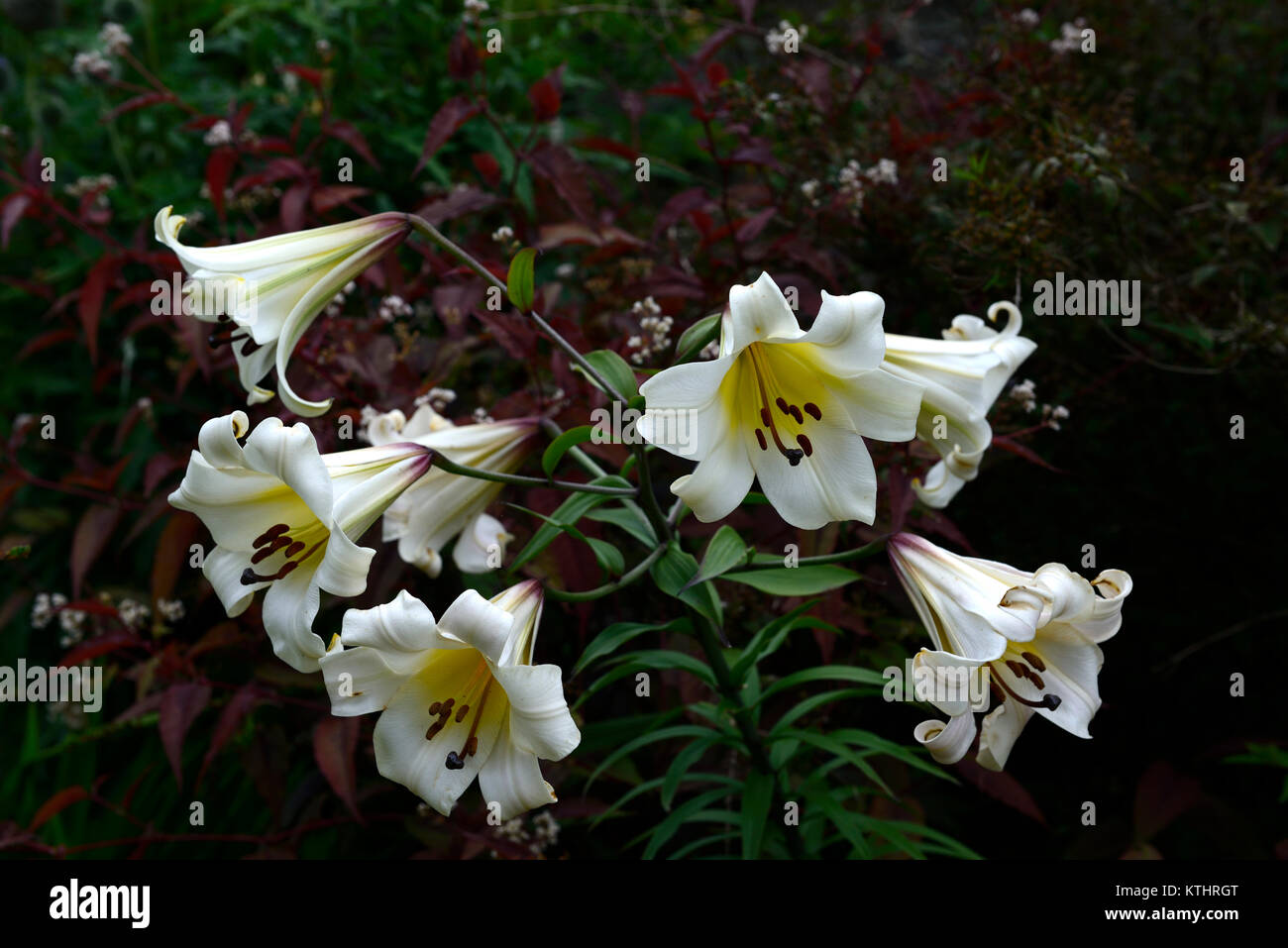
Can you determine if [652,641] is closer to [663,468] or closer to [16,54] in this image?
[663,468]

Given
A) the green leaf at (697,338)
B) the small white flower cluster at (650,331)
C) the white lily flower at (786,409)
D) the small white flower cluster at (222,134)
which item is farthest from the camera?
the small white flower cluster at (222,134)

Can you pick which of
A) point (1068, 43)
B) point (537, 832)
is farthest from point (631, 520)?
point (1068, 43)

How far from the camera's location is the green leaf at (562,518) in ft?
4.19

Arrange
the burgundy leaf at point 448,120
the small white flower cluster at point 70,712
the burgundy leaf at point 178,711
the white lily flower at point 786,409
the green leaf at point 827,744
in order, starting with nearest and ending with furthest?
the white lily flower at point 786,409 < the green leaf at point 827,744 < the burgundy leaf at point 178,711 < the burgundy leaf at point 448,120 < the small white flower cluster at point 70,712

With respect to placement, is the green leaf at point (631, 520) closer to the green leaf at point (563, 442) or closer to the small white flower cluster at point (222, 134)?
the green leaf at point (563, 442)

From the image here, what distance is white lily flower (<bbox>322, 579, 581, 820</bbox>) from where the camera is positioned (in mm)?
1102

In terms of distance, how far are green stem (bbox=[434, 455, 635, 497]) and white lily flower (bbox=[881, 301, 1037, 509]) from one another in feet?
1.37

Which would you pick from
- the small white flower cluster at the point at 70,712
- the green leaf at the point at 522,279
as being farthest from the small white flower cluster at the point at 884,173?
the small white flower cluster at the point at 70,712

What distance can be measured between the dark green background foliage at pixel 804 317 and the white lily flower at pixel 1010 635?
374 mm

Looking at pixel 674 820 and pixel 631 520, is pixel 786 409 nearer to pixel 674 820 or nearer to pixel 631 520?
pixel 631 520

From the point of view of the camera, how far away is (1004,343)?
1355 millimetres
